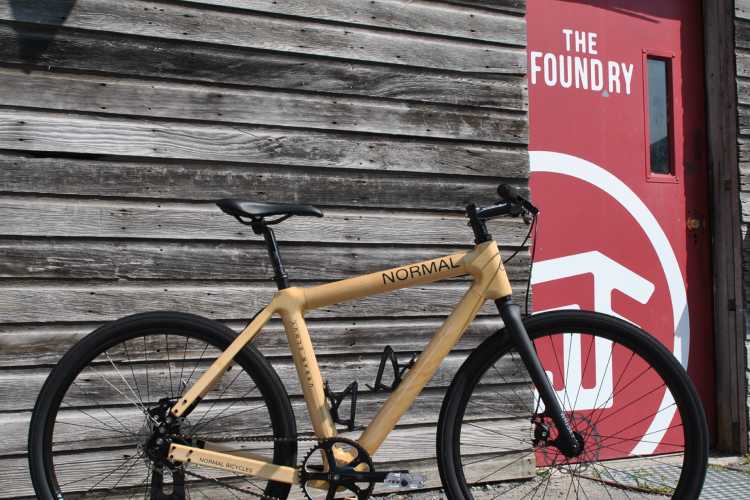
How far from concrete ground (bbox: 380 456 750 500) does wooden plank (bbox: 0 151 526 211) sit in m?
1.27

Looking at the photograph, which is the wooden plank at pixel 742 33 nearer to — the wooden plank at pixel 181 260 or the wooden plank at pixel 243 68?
the wooden plank at pixel 243 68

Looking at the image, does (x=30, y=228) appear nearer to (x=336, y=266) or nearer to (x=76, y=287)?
(x=76, y=287)

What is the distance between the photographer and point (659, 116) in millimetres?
4477

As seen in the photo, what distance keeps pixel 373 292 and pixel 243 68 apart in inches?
48.7

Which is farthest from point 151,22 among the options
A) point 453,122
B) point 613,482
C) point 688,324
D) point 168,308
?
point 688,324

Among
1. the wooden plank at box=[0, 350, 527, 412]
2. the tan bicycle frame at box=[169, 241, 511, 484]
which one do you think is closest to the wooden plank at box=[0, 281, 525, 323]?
the wooden plank at box=[0, 350, 527, 412]

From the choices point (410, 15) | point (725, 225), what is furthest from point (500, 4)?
point (725, 225)

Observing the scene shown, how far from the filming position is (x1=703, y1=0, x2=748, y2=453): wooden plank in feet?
14.2

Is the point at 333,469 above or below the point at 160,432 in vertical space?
below

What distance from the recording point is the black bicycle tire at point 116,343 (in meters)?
2.49

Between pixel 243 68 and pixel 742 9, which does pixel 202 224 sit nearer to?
pixel 243 68

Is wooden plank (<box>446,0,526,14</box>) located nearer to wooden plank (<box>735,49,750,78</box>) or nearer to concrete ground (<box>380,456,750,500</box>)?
wooden plank (<box>735,49,750,78</box>)

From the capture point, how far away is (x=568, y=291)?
4105 mm

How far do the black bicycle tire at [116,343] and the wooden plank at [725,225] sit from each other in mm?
2807
